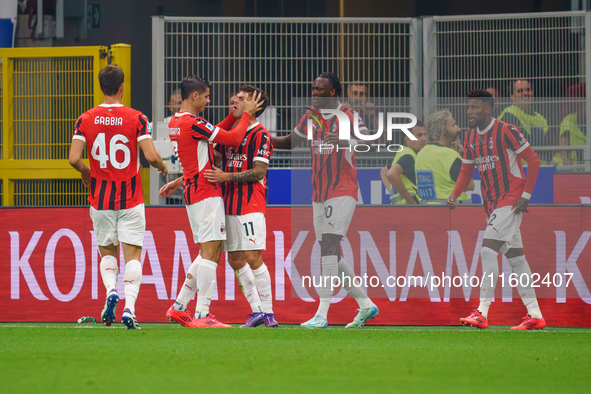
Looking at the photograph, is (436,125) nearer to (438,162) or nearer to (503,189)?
(438,162)

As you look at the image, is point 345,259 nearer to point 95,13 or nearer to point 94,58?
point 94,58

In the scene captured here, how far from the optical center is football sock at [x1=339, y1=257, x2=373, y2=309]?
24.0ft

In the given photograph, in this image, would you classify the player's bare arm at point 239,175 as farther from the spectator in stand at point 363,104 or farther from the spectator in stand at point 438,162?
the spectator in stand at point 363,104

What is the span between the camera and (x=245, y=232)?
6.98 m

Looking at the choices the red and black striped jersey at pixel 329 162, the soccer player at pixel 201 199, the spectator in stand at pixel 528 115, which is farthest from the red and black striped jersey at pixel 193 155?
the spectator in stand at pixel 528 115

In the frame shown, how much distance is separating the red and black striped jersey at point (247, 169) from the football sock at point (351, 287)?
2.76 feet

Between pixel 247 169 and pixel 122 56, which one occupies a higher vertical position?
pixel 122 56

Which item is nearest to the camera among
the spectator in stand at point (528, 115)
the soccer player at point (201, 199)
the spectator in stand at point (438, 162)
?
the soccer player at point (201, 199)

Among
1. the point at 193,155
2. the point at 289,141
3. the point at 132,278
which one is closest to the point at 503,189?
the point at 289,141

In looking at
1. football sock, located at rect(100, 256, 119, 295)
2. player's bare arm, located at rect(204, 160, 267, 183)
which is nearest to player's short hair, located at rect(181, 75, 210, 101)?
player's bare arm, located at rect(204, 160, 267, 183)

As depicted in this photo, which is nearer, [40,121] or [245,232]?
[245,232]

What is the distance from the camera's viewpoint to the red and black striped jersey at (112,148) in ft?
21.4

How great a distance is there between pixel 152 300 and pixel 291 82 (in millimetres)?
2784

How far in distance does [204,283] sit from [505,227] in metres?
2.57
